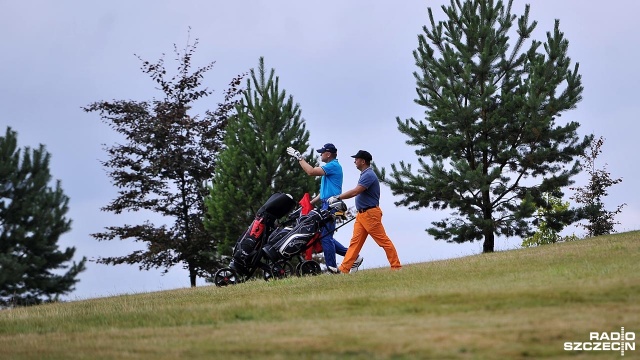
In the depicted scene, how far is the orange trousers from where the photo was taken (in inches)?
676

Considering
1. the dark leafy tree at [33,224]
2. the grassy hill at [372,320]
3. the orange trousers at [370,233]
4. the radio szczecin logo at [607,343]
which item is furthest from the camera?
the dark leafy tree at [33,224]

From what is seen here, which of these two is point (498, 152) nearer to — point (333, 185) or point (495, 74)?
point (495, 74)

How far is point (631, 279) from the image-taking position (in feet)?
44.3

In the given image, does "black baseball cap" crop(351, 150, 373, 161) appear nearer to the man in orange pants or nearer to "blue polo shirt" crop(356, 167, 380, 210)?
the man in orange pants

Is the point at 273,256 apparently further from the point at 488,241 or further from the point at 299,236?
the point at 488,241

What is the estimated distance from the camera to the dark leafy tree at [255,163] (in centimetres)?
2930

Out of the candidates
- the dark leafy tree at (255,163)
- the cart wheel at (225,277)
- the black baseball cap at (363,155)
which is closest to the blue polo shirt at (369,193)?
the black baseball cap at (363,155)

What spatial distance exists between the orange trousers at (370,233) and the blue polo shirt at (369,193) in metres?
0.12

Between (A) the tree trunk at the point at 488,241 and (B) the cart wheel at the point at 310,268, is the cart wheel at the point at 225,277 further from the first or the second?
(A) the tree trunk at the point at 488,241

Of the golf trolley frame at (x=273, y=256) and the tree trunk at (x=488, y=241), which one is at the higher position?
the tree trunk at (x=488, y=241)

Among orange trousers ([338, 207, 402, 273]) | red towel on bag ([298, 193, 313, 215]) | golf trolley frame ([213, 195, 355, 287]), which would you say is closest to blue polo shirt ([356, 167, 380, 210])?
orange trousers ([338, 207, 402, 273])

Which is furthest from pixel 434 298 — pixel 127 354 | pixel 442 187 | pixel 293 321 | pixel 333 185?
pixel 442 187

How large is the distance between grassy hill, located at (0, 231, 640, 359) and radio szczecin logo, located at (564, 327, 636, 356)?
109 mm

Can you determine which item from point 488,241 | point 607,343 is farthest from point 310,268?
point 488,241
